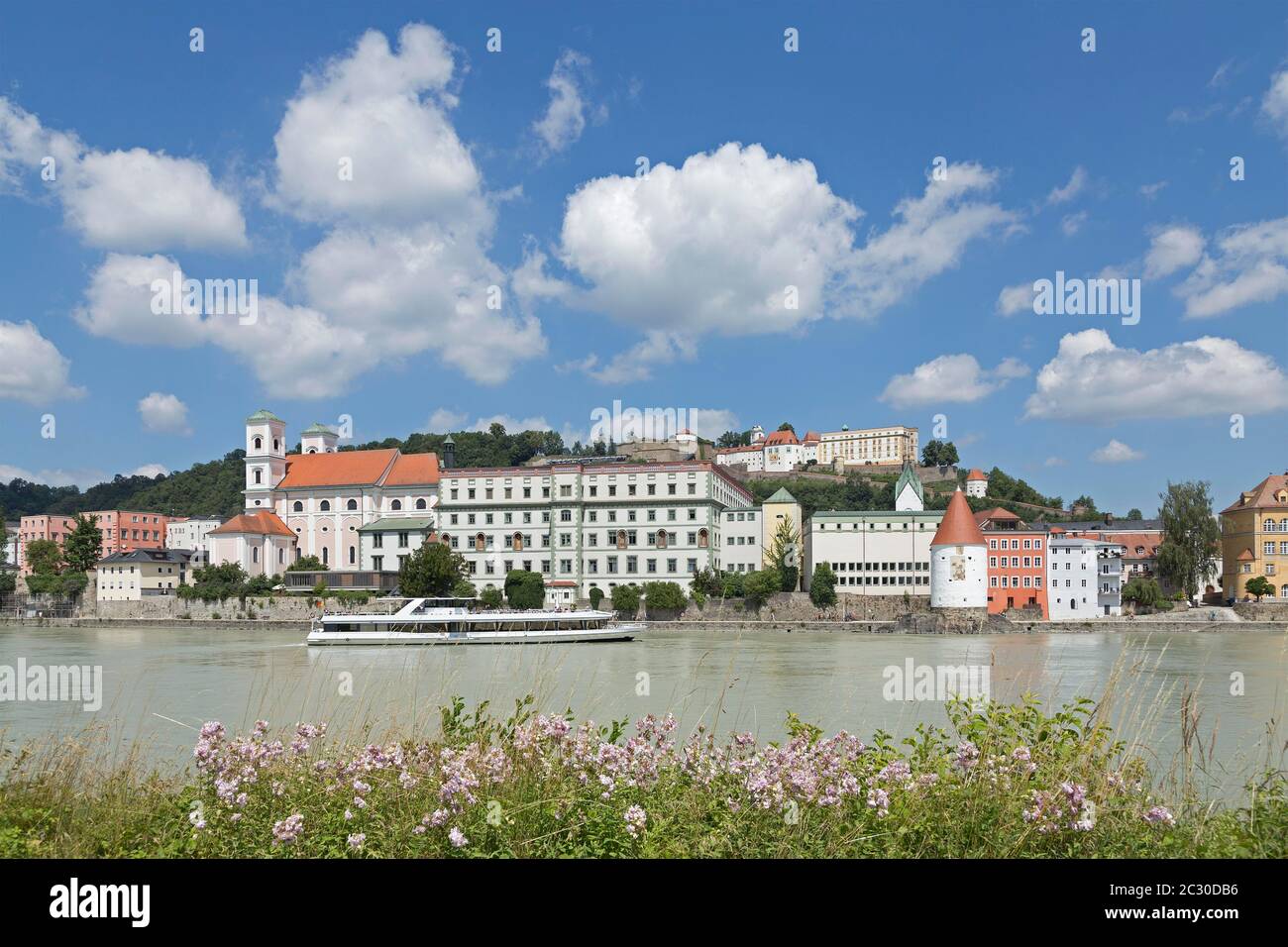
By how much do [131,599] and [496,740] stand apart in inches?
2983

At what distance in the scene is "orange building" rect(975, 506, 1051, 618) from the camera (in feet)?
207

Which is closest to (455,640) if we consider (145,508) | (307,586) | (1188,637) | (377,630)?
(377,630)

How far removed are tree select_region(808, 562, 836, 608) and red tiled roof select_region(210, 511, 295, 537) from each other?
129ft

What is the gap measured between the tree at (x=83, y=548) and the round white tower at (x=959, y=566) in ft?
201

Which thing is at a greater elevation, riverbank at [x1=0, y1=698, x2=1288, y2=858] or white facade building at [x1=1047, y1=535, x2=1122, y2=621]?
riverbank at [x1=0, y1=698, x2=1288, y2=858]

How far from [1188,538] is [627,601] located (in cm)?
3964

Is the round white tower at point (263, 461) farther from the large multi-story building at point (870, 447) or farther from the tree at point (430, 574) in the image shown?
the large multi-story building at point (870, 447)

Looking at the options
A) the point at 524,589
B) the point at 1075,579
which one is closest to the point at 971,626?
the point at 1075,579

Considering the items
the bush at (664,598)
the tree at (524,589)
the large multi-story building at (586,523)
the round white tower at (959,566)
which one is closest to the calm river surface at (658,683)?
the bush at (664,598)

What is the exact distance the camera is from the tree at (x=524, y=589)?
60781 mm

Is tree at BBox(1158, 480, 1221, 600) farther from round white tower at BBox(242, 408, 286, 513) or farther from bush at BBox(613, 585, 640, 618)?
round white tower at BBox(242, 408, 286, 513)

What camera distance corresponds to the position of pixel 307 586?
2702 inches

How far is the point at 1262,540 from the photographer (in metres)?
64.5

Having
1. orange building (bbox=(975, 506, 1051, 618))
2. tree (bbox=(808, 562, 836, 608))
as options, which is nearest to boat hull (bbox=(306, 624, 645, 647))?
tree (bbox=(808, 562, 836, 608))
